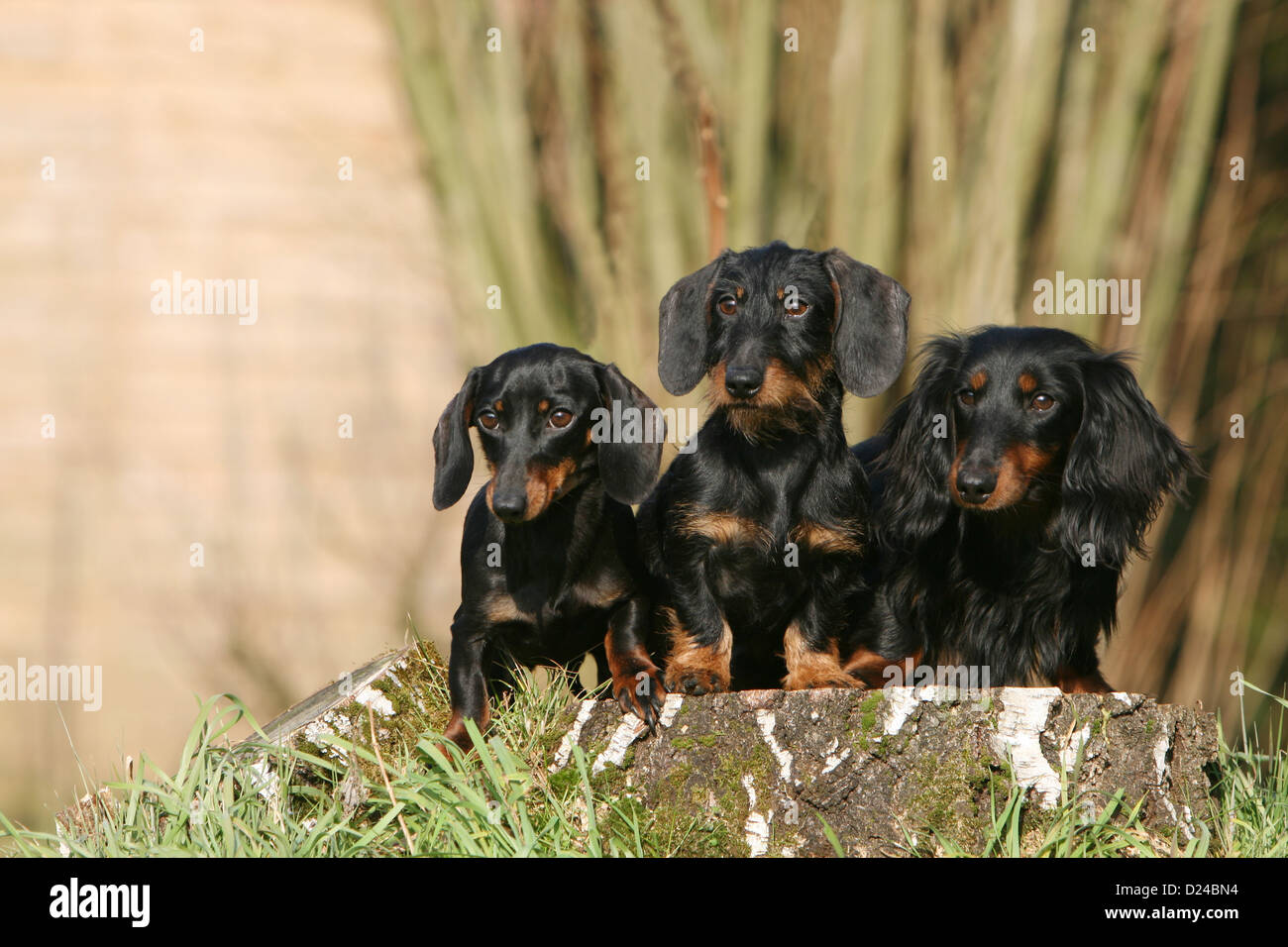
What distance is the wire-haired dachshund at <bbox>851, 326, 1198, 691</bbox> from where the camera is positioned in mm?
3197

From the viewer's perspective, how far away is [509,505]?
9.99 feet

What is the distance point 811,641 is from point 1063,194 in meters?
2.31

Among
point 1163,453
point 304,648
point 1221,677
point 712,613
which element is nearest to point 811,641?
point 712,613

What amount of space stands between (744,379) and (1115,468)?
1042 mm

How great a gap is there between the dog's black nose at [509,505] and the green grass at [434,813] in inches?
21.7

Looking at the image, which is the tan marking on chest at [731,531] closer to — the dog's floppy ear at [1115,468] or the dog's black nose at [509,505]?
the dog's black nose at [509,505]

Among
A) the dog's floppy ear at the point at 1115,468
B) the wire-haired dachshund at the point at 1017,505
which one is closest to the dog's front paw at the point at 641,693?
the wire-haired dachshund at the point at 1017,505

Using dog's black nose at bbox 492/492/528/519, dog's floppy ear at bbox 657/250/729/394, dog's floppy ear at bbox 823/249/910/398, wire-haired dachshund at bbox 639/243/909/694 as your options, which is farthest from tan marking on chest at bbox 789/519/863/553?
dog's black nose at bbox 492/492/528/519

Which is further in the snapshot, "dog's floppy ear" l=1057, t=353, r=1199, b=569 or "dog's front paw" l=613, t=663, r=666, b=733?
"dog's floppy ear" l=1057, t=353, r=1199, b=569

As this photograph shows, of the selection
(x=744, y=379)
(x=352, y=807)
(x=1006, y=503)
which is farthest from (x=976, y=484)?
(x=352, y=807)

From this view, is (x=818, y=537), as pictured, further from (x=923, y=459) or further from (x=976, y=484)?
(x=976, y=484)

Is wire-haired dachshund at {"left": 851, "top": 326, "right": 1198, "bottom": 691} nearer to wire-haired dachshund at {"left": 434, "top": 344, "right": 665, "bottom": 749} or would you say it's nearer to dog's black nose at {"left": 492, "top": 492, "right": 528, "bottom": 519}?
wire-haired dachshund at {"left": 434, "top": 344, "right": 665, "bottom": 749}

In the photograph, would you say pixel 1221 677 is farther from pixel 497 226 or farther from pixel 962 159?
pixel 497 226

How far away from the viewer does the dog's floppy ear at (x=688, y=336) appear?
11.2 feet
